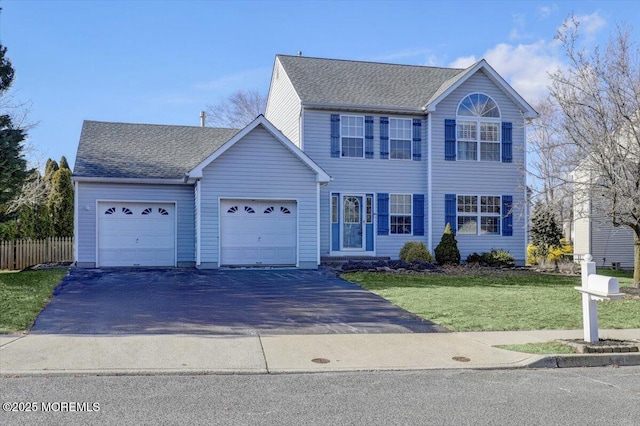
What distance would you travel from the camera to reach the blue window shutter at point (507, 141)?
2380 cm

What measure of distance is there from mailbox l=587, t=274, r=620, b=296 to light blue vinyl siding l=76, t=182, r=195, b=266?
14.9 m

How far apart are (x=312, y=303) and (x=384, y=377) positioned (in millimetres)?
5590

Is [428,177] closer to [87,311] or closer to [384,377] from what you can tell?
[87,311]

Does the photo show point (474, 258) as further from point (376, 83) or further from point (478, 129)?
point (376, 83)

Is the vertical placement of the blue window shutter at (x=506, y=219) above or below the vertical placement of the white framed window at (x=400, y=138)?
below

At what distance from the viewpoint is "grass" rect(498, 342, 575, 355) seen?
8859mm

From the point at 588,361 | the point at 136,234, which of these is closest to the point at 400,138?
the point at 136,234

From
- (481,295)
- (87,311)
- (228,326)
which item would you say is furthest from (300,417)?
(481,295)

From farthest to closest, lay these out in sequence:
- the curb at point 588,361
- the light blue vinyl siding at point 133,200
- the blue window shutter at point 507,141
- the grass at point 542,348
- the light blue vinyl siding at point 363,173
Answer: the blue window shutter at point 507,141 → the light blue vinyl siding at point 363,173 → the light blue vinyl siding at point 133,200 → the grass at point 542,348 → the curb at point 588,361

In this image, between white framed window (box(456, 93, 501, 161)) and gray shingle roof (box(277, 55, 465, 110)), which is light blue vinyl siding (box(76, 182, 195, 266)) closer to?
gray shingle roof (box(277, 55, 465, 110))

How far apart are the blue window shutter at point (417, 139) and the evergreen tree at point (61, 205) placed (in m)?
14.9

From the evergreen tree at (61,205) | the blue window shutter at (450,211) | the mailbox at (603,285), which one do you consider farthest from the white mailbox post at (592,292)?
the evergreen tree at (61,205)

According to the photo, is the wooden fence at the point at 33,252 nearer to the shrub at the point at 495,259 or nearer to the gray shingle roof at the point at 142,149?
the gray shingle roof at the point at 142,149

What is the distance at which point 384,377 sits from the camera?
7.60 m
